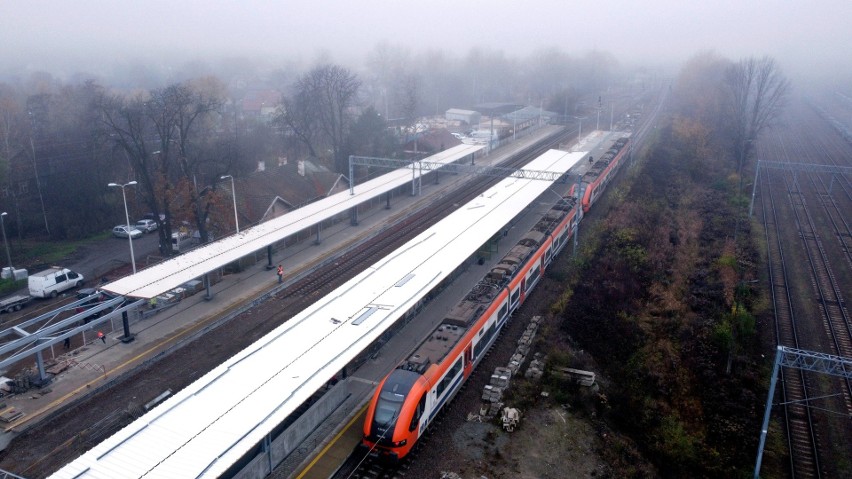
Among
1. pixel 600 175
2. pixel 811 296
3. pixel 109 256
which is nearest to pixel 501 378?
pixel 811 296

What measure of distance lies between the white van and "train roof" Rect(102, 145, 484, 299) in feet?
21.8

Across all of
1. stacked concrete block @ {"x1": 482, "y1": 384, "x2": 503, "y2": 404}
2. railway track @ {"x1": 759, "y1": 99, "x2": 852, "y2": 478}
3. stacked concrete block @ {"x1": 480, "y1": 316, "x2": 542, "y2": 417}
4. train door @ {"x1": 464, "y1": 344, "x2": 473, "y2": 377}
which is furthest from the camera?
train door @ {"x1": 464, "y1": 344, "x2": 473, "y2": 377}

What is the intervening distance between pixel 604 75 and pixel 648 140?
2629 inches

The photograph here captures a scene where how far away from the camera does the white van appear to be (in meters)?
24.2

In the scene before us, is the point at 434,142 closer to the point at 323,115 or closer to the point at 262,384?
the point at 323,115

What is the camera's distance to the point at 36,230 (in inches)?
1356

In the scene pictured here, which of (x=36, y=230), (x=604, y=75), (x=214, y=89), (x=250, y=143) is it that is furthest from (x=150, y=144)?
(x=604, y=75)

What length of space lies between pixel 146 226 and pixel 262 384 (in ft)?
81.4

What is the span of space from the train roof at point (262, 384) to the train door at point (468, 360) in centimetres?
241

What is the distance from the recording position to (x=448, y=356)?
15.1m

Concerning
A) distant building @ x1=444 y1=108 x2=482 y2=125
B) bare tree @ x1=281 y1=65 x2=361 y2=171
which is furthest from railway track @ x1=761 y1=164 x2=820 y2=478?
distant building @ x1=444 y1=108 x2=482 y2=125

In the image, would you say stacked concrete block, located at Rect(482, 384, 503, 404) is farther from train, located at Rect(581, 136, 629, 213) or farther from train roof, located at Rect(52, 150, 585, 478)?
train, located at Rect(581, 136, 629, 213)

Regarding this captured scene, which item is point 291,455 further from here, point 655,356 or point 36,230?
point 36,230

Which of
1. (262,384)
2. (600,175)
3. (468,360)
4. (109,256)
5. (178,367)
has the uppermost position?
(600,175)
